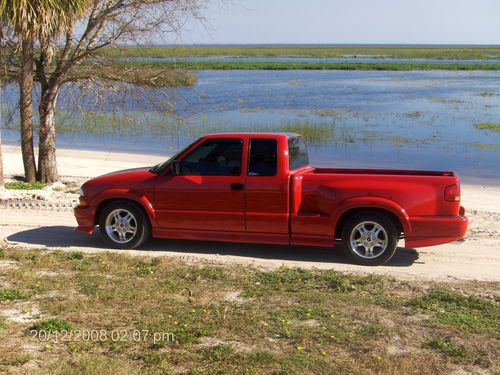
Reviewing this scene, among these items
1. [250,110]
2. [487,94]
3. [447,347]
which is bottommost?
[447,347]

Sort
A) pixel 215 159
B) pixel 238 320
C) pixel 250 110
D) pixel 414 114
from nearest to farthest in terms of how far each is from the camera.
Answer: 1. pixel 238 320
2. pixel 215 159
3. pixel 414 114
4. pixel 250 110

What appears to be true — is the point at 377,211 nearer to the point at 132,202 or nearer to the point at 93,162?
the point at 132,202

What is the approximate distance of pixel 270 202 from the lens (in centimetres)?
812

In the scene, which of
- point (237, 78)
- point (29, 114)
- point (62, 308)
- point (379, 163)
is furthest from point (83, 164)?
point (237, 78)

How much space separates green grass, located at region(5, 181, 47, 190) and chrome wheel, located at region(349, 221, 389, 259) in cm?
760

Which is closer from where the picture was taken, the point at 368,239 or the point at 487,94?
the point at 368,239

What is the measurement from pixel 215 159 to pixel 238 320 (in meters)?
3.16

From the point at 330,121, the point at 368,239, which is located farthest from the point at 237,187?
the point at 330,121

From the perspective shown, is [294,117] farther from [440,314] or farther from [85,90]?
[440,314]

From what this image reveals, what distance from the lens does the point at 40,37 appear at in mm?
11766

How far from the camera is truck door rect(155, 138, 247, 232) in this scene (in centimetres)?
828

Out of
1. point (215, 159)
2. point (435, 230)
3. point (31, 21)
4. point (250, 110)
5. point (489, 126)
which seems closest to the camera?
point (435, 230)

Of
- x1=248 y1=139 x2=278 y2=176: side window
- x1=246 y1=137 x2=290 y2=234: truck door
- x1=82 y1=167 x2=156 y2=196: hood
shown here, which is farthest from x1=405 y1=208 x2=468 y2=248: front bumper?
x1=82 y1=167 x2=156 y2=196: hood

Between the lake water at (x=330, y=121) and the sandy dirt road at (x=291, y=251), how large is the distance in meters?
4.02
